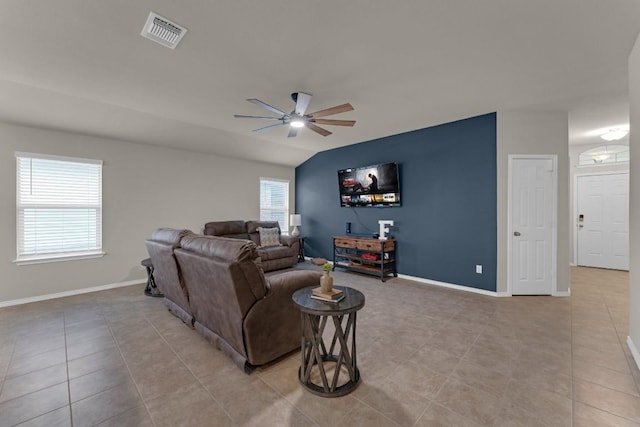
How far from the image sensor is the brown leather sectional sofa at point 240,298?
6.71 feet

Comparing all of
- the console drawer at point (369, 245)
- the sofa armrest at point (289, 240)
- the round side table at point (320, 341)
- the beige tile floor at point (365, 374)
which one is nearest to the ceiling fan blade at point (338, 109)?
the round side table at point (320, 341)

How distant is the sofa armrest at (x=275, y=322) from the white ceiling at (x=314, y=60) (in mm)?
2043

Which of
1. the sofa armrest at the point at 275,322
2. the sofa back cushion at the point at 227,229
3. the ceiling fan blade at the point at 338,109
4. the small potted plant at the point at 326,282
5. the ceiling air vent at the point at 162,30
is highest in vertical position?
the ceiling air vent at the point at 162,30

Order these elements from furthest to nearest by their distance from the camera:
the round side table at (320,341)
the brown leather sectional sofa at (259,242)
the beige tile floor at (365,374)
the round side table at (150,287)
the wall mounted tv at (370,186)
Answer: the brown leather sectional sofa at (259,242) < the wall mounted tv at (370,186) < the round side table at (150,287) < the round side table at (320,341) < the beige tile floor at (365,374)

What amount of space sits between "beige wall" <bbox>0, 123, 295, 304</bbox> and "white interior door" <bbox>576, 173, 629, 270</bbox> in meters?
7.56

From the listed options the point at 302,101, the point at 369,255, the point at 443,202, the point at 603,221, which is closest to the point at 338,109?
the point at 302,101

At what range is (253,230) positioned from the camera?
6.11 meters

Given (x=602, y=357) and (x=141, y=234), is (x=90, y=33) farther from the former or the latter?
(x=602, y=357)

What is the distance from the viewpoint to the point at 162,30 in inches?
86.2

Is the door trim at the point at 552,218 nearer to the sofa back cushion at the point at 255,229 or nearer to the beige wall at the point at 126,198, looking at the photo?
the sofa back cushion at the point at 255,229

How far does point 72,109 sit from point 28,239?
196 centimetres

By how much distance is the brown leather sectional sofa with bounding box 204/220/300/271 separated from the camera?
5453 millimetres

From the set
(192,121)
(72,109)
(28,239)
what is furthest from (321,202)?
(28,239)

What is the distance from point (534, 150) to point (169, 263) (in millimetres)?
5095
